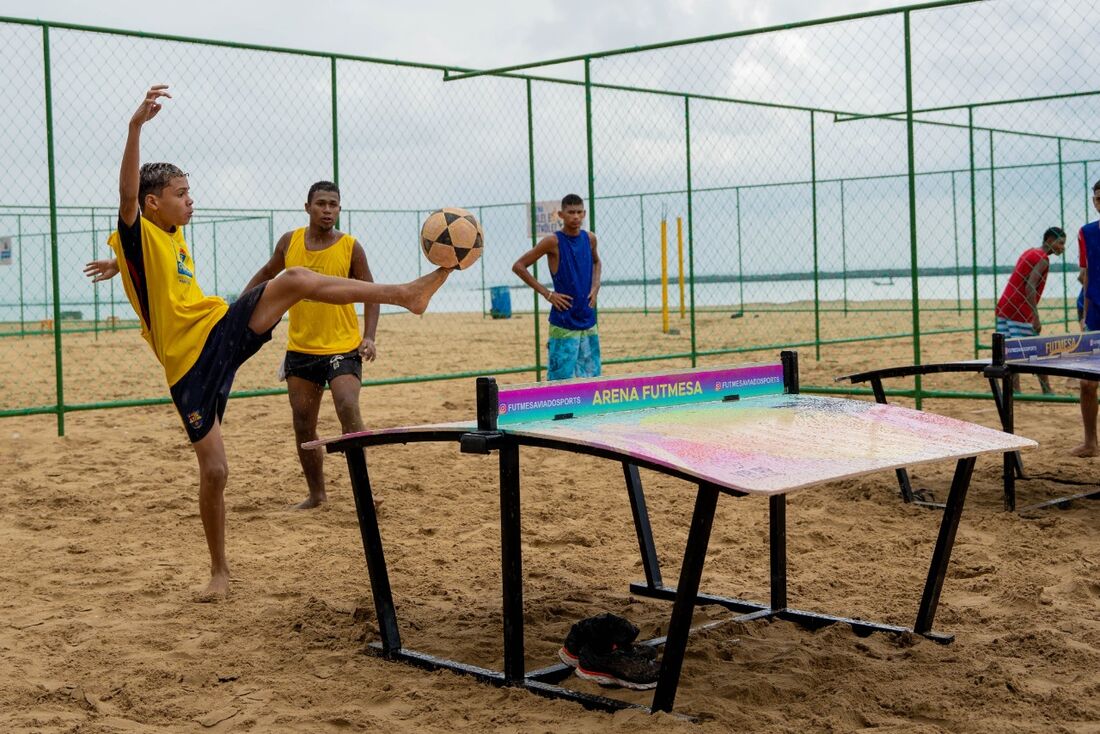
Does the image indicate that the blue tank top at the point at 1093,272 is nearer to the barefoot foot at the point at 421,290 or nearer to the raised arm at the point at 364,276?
the raised arm at the point at 364,276

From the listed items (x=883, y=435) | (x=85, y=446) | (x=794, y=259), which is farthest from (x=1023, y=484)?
(x=794, y=259)

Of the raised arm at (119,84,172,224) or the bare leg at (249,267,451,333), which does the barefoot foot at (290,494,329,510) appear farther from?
the raised arm at (119,84,172,224)

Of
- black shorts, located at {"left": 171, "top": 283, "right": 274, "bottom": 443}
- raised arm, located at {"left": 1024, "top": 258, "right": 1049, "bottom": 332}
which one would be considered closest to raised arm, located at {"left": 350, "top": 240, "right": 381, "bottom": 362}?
black shorts, located at {"left": 171, "top": 283, "right": 274, "bottom": 443}

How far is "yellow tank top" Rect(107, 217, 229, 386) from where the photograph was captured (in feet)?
15.8

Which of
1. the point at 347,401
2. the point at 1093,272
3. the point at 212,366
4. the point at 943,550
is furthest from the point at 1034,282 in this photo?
the point at 212,366

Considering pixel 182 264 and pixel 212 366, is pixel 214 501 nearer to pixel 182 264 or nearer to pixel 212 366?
pixel 212 366

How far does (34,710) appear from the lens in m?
3.55

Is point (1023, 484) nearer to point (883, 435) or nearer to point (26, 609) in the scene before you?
point (883, 435)

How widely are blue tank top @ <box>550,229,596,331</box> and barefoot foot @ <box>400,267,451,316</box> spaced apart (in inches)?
153

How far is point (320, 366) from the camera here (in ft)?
21.5

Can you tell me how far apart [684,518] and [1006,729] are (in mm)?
3039

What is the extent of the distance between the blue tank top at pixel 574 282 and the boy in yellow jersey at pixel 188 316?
3.63 meters

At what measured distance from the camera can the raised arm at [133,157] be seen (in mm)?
4531

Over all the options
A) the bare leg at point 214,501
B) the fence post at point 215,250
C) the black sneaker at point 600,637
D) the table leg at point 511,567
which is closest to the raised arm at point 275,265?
the bare leg at point 214,501
